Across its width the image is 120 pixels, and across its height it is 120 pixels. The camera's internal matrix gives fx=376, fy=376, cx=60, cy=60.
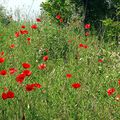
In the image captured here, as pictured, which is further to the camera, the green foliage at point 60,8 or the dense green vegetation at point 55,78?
the green foliage at point 60,8

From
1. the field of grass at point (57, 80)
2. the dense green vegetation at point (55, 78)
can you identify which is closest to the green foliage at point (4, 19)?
the dense green vegetation at point (55, 78)

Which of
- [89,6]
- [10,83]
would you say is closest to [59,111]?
[10,83]

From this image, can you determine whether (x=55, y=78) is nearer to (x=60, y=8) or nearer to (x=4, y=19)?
(x=4, y=19)

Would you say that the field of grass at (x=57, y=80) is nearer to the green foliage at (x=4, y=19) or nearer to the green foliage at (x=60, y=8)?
the green foliage at (x=4, y=19)

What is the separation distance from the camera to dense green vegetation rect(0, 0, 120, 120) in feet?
11.8

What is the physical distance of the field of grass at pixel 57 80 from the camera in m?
3.60

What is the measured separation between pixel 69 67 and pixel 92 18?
703 centimetres

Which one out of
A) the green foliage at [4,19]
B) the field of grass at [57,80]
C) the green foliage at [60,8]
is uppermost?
the green foliage at [60,8]

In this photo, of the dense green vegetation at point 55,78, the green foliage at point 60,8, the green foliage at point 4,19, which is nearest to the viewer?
the dense green vegetation at point 55,78

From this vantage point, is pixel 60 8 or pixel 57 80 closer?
pixel 57 80

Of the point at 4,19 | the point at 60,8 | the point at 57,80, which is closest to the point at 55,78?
the point at 57,80

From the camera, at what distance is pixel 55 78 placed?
4.87m

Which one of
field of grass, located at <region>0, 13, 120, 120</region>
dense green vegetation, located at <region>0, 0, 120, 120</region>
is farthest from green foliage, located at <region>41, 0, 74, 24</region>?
field of grass, located at <region>0, 13, 120, 120</region>

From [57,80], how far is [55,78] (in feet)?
0.29
